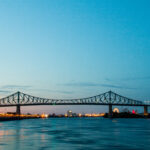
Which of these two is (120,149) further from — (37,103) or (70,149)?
(37,103)

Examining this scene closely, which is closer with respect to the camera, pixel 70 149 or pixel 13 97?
pixel 70 149

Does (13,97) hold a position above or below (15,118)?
above

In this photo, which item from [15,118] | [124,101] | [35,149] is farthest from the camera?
[124,101]

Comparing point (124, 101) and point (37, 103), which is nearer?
point (37, 103)

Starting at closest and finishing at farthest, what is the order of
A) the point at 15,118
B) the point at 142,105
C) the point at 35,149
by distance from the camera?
the point at 35,149 < the point at 15,118 < the point at 142,105

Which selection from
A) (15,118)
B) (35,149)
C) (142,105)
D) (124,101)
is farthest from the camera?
(124,101)

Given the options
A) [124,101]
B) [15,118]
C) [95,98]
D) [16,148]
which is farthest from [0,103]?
[16,148]

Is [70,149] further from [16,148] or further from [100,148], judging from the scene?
[16,148]

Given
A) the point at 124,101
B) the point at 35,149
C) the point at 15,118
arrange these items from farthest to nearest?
the point at 124,101 → the point at 15,118 → the point at 35,149

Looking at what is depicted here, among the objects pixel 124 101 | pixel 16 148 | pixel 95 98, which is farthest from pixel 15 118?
pixel 16 148
